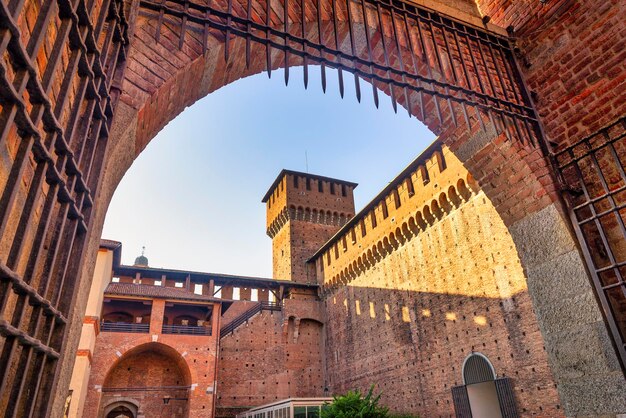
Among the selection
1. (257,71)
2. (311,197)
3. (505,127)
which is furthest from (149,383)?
(505,127)

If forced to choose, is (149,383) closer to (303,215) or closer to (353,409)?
(353,409)

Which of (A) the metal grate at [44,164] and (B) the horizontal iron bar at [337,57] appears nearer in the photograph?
(A) the metal grate at [44,164]

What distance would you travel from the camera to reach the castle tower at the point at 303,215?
94.0ft

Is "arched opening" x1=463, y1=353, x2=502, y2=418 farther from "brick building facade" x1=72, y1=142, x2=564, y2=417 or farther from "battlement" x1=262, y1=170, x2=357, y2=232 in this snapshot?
"battlement" x1=262, y1=170, x2=357, y2=232

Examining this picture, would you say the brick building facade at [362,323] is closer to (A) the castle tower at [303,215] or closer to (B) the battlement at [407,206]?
(B) the battlement at [407,206]

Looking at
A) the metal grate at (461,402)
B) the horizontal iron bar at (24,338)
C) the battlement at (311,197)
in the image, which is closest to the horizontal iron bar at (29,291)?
the horizontal iron bar at (24,338)

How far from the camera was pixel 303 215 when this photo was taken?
29453 mm

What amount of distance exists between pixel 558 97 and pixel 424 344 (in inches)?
537

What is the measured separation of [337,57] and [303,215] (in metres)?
26.8

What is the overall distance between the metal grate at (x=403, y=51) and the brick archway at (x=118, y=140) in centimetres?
4

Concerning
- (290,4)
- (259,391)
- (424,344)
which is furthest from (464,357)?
(290,4)

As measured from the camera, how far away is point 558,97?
3.67m

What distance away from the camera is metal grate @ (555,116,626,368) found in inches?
114

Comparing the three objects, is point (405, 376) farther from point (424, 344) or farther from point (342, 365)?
point (342, 365)
